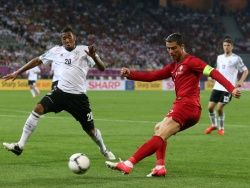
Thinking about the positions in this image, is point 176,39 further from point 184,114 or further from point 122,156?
point 122,156

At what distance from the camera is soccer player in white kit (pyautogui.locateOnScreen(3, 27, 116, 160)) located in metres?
11.7

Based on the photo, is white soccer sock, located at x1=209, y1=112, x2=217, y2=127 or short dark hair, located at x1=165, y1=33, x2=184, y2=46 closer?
short dark hair, located at x1=165, y1=33, x2=184, y2=46

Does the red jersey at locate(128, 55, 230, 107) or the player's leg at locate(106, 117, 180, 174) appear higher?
the red jersey at locate(128, 55, 230, 107)

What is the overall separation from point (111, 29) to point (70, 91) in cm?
5212

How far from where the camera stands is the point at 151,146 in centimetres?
941

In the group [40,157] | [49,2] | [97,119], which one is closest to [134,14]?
[49,2]

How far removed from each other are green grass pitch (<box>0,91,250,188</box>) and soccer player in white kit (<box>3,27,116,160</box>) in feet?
2.10

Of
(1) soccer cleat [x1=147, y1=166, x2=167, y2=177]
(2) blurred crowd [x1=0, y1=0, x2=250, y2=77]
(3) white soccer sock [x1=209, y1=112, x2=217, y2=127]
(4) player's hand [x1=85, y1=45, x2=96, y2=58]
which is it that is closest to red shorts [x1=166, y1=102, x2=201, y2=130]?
(1) soccer cleat [x1=147, y1=166, x2=167, y2=177]

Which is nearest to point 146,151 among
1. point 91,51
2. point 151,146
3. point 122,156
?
point 151,146

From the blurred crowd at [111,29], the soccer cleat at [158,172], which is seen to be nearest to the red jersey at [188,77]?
the soccer cleat at [158,172]

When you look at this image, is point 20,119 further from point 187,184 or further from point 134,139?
point 187,184

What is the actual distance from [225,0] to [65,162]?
65.0 m

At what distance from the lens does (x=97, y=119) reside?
22984 mm

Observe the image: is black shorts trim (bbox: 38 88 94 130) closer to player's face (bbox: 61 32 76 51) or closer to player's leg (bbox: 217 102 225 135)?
player's face (bbox: 61 32 76 51)
